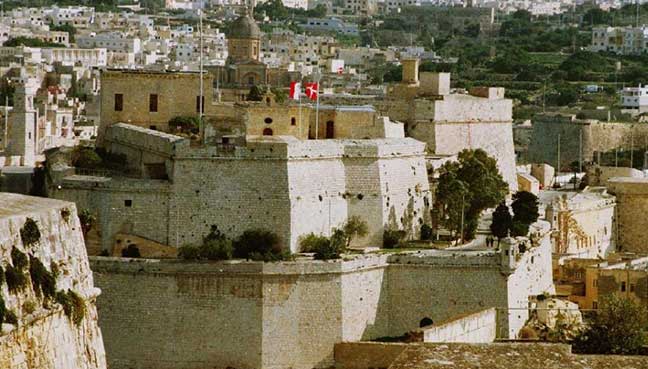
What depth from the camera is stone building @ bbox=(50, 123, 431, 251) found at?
37.2 metres

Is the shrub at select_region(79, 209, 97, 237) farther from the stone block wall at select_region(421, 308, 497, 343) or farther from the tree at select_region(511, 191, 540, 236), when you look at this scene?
the tree at select_region(511, 191, 540, 236)

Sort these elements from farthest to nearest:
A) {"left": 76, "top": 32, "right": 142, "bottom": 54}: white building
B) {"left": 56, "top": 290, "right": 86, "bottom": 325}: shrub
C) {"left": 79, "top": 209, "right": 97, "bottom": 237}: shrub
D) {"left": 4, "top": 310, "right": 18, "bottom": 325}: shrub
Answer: {"left": 76, "top": 32, "right": 142, "bottom": 54}: white building → {"left": 79, "top": 209, "right": 97, "bottom": 237}: shrub → {"left": 56, "top": 290, "right": 86, "bottom": 325}: shrub → {"left": 4, "top": 310, "right": 18, "bottom": 325}: shrub

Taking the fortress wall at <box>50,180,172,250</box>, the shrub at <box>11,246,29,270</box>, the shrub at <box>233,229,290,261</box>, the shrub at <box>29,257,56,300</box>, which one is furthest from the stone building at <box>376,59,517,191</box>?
the shrub at <box>11,246,29,270</box>

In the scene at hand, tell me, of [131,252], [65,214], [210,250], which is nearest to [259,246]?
[210,250]

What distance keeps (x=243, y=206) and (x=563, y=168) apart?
90.9ft

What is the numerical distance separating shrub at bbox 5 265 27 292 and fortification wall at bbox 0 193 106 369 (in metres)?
0.03

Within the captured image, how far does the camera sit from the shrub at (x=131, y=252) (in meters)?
37.2

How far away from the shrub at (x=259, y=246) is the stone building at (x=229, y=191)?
0.71ft

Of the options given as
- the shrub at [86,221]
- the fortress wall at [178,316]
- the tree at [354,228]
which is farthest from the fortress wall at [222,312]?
the tree at [354,228]

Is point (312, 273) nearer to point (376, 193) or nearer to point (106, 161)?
point (376, 193)

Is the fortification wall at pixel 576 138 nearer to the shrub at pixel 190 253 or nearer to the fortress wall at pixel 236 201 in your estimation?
the fortress wall at pixel 236 201

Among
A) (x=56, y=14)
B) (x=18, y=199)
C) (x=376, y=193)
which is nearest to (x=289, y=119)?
(x=376, y=193)

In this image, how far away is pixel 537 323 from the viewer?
126 ft

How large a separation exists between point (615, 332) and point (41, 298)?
16.1 m
